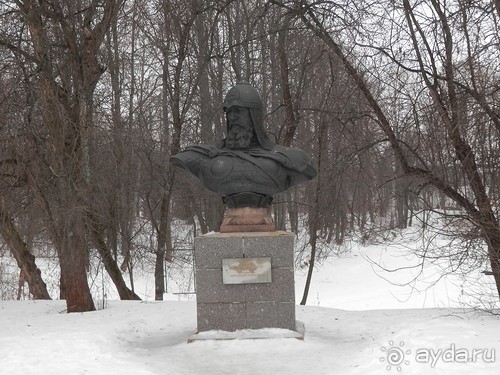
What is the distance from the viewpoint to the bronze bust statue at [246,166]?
6598 millimetres

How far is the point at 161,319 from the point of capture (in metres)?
7.79

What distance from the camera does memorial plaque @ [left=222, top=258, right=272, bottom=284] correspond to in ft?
21.0

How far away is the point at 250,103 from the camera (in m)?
6.66

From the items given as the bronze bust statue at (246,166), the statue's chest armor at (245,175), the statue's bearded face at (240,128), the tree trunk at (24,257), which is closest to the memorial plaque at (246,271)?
the bronze bust statue at (246,166)

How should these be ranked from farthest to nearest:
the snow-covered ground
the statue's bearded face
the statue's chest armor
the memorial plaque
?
the statue's bearded face, the statue's chest armor, the memorial plaque, the snow-covered ground

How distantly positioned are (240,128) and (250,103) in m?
0.32

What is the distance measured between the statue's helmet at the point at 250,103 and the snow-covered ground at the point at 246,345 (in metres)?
2.21

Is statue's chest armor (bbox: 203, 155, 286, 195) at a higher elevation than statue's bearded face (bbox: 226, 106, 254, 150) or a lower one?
lower

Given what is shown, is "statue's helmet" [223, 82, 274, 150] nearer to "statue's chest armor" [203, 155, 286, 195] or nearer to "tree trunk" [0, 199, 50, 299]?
"statue's chest armor" [203, 155, 286, 195]

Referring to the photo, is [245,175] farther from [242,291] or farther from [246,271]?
[242,291]

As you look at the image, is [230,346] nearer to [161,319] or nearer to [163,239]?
[161,319]

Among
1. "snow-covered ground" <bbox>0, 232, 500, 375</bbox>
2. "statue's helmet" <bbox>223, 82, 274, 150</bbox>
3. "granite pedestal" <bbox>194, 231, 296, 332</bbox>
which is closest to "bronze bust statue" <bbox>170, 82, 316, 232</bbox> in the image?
"statue's helmet" <bbox>223, 82, 274, 150</bbox>

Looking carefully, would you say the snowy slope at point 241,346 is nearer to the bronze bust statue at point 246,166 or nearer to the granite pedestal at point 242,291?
the granite pedestal at point 242,291

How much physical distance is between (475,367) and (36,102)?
629 cm
